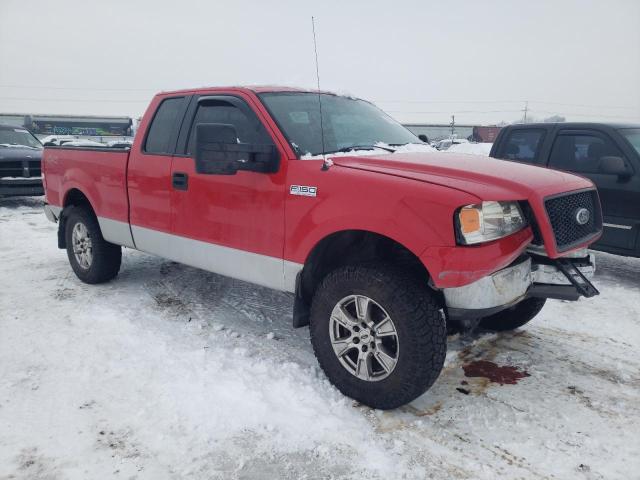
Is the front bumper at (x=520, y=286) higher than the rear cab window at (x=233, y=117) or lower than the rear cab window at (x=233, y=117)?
lower

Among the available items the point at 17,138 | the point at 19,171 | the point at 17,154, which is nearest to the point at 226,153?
the point at 19,171

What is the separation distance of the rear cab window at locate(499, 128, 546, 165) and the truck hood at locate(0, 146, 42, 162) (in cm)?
980

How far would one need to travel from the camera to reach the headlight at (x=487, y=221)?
97.3 inches

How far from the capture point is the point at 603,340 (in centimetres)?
396

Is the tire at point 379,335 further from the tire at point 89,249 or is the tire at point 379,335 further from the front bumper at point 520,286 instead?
the tire at point 89,249

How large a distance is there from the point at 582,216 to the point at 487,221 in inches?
35.2

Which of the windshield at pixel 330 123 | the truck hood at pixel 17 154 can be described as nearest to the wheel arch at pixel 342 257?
the windshield at pixel 330 123

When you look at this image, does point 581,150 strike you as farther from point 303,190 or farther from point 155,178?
point 155,178

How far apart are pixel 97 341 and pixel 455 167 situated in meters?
2.94

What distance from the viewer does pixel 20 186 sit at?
1041cm

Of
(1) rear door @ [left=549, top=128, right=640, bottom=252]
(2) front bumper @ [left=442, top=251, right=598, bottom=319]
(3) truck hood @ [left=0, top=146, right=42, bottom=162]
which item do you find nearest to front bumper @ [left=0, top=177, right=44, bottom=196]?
(3) truck hood @ [left=0, top=146, right=42, bottom=162]

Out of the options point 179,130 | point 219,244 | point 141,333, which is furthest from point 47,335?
point 179,130

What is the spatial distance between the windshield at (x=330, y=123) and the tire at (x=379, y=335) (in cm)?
101

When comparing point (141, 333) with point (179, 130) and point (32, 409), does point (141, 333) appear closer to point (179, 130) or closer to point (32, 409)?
point (32, 409)
